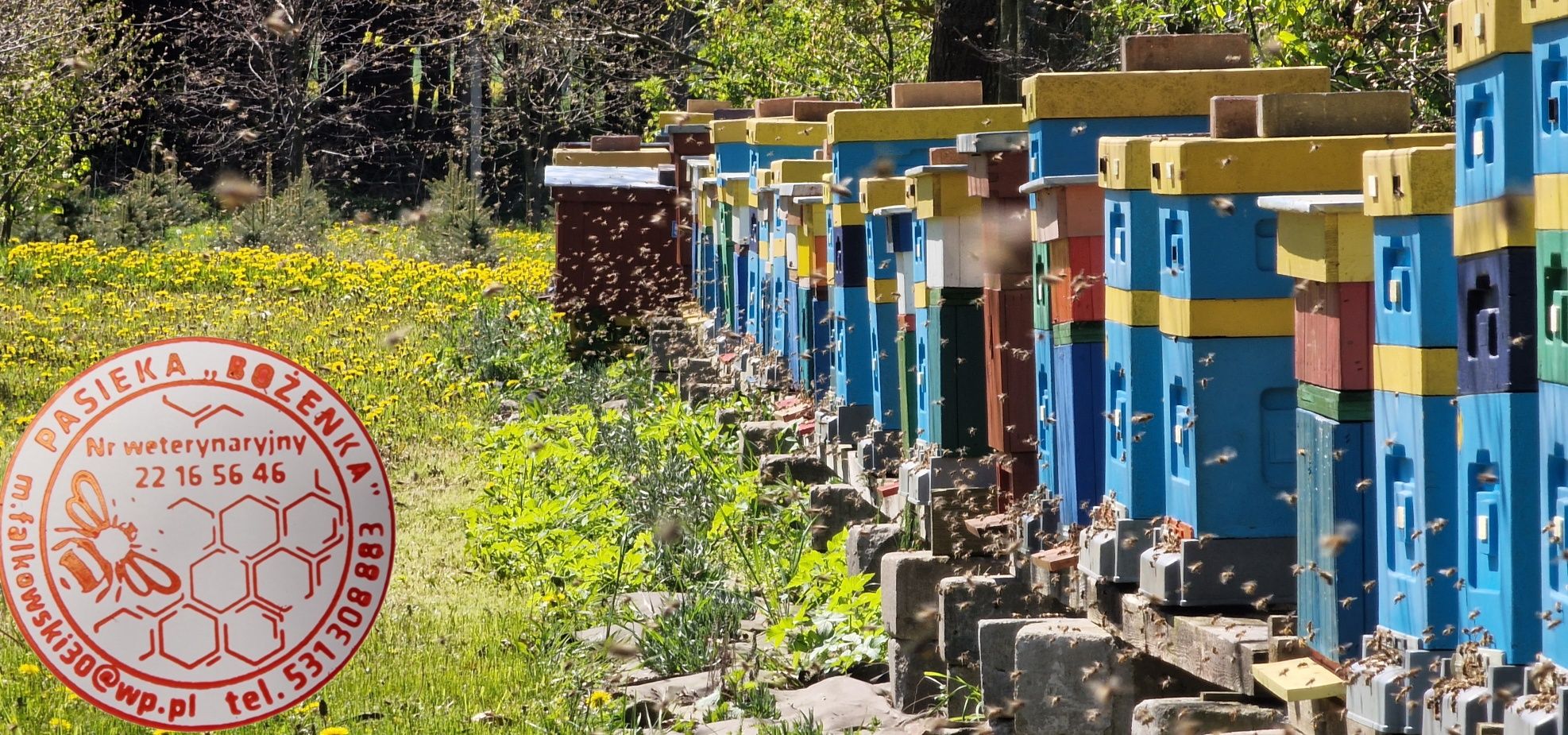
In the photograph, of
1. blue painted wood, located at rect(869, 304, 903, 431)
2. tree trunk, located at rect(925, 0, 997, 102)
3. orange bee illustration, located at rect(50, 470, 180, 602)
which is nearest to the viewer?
orange bee illustration, located at rect(50, 470, 180, 602)

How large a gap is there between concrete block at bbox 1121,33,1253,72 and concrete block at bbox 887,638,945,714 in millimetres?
2266

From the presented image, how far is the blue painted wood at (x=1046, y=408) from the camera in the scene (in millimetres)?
5395

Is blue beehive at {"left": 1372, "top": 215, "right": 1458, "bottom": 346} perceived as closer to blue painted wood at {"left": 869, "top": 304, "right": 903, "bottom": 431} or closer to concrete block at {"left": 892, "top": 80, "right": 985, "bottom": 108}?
blue painted wood at {"left": 869, "top": 304, "right": 903, "bottom": 431}

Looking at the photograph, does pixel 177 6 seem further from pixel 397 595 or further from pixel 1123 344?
pixel 1123 344

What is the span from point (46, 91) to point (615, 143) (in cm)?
721

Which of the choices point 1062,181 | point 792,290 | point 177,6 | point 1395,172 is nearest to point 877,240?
point 792,290

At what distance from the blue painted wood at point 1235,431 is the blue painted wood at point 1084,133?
94 centimetres

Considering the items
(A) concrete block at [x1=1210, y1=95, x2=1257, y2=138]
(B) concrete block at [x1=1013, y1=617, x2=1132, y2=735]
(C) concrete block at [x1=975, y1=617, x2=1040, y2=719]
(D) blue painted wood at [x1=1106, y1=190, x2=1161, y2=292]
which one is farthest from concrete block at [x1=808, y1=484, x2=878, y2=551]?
(A) concrete block at [x1=1210, y1=95, x2=1257, y2=138]

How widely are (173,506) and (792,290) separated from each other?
5603 millimetres

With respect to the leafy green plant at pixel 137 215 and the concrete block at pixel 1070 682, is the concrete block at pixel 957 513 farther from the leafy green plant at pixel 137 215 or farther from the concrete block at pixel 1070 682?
the leafy green plant at pixel 137 215

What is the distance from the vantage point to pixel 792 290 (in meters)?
9.66

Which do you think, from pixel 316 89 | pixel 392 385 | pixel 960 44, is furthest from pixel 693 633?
pixel 316 89

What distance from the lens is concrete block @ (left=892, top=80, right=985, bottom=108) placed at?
329 inches

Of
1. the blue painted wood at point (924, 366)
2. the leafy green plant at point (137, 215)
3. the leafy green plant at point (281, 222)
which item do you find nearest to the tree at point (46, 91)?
the leafy green plant at point (137, 215)
